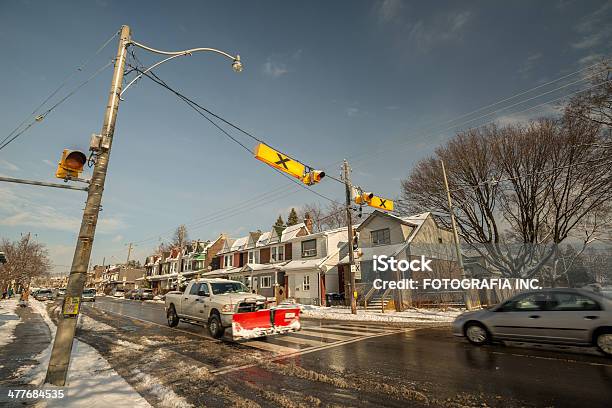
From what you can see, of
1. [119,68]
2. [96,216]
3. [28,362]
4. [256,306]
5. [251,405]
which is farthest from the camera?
[256,306]

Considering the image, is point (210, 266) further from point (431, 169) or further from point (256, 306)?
point (256, 306)

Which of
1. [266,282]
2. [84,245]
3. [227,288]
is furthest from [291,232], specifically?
[84,245]

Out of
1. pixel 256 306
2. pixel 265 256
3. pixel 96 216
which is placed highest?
pixel 265 256

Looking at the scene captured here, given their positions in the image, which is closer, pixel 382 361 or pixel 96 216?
pixel 96 216

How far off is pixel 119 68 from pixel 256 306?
7.61m

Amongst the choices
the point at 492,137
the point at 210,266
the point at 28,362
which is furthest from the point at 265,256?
A: the point at 28,362

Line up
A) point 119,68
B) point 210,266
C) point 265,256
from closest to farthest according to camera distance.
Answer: point 119,68 → point 265,256 → point 210,266

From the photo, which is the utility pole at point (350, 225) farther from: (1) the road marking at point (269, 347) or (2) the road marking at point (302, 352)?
(1) the road marking at point (269, 347)

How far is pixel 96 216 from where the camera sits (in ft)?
19.5

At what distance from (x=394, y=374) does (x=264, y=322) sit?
14.9 ft

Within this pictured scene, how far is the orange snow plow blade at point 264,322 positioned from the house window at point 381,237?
19.8 meters

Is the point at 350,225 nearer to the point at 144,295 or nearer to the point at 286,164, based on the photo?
the point at 286,164

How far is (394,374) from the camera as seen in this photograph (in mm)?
6043

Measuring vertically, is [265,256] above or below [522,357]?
above
